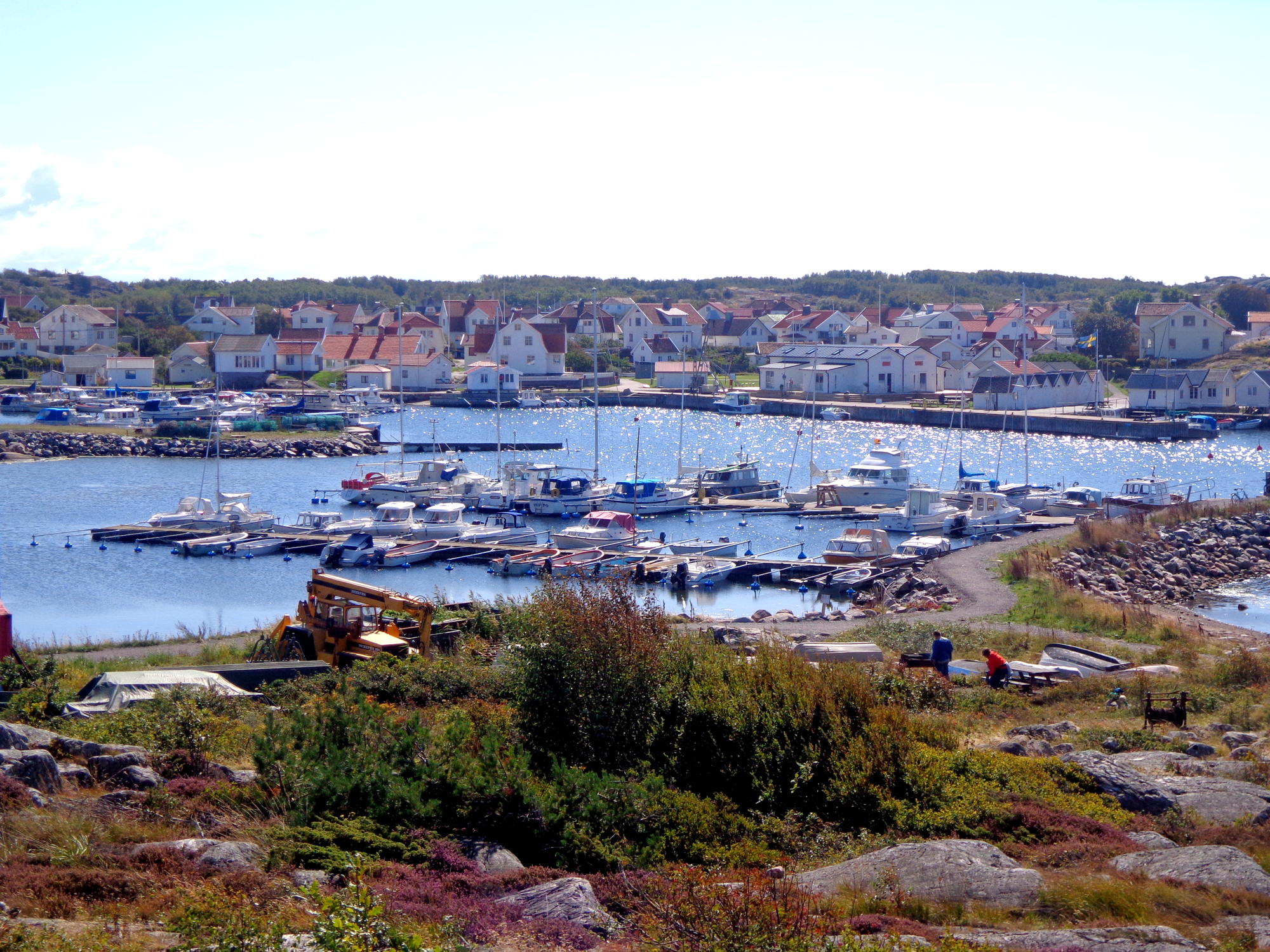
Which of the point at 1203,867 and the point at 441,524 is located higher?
the point at 1203,867

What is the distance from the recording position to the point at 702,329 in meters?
113

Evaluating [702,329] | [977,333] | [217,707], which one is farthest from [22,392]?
[217,707]

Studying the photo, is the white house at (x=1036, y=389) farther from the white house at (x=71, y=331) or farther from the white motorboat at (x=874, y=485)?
the white house at (x=71, y=331)

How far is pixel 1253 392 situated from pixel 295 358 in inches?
2627

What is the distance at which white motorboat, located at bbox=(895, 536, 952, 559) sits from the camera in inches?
1344

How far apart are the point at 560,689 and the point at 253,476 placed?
1943 inches

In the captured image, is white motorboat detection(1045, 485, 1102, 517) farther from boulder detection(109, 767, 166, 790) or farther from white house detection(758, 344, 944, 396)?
white house detection(758, 344, 944, 396)

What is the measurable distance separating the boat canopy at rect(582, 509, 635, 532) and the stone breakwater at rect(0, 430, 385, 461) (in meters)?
29.1

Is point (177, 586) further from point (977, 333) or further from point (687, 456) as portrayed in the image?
point (977, 333)

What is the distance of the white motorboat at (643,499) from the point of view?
43.8 meters

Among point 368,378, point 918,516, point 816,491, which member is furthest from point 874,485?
point 368,378

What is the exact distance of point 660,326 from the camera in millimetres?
108188

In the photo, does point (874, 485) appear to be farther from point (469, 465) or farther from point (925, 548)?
point (469, 465)

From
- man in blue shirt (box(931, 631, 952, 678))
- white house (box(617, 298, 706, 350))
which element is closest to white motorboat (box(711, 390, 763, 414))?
white house (box(617, 298, 706, 350))
